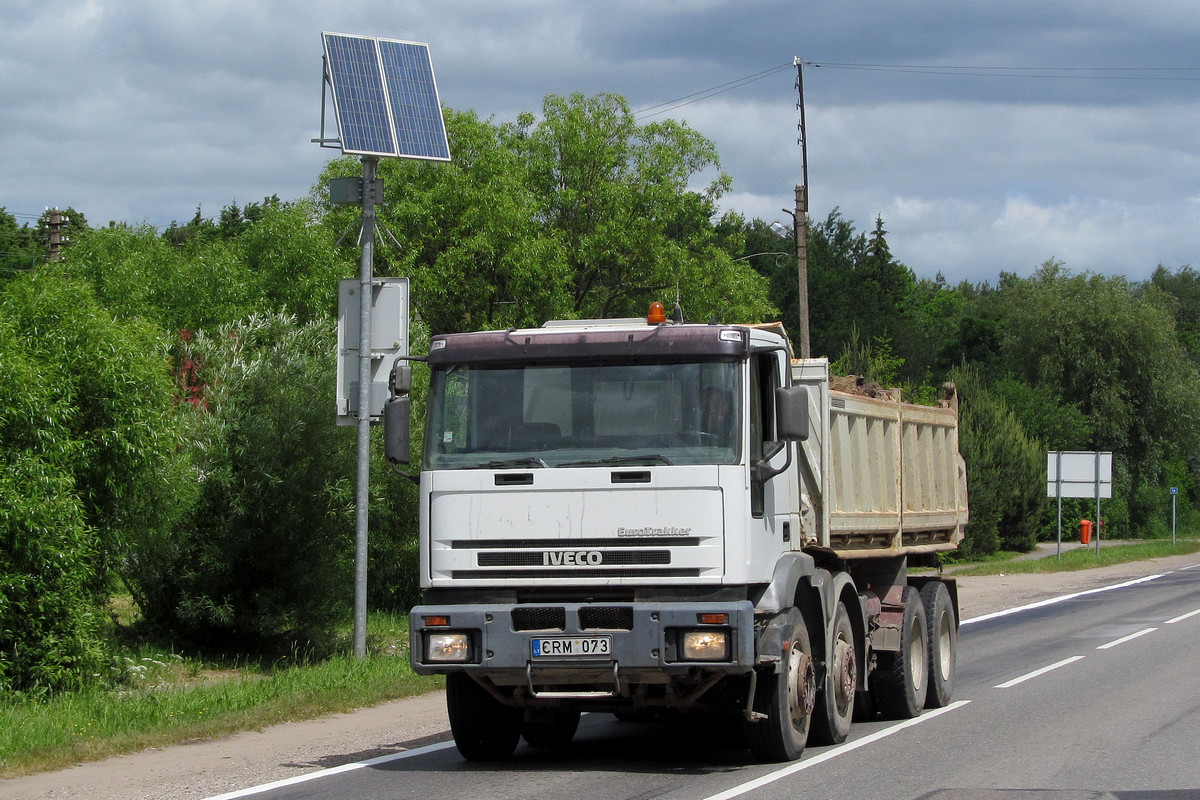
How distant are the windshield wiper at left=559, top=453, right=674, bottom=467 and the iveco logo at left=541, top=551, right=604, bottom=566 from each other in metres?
0.56

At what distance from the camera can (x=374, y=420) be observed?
50.6 ft

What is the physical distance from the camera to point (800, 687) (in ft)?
30.3

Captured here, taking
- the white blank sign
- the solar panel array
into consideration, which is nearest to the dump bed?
the solar panel array

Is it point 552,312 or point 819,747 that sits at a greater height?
point 552,312

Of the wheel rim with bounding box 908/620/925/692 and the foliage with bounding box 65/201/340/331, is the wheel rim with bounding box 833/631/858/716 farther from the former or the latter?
the foliage with bounding box 65/201/340/331

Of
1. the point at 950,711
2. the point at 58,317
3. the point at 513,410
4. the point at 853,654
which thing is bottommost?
the point at 950,711

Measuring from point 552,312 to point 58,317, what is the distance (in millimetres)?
21249

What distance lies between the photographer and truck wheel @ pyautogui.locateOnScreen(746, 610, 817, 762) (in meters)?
8.92

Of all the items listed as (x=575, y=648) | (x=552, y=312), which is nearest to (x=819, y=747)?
(x=575, y=648)

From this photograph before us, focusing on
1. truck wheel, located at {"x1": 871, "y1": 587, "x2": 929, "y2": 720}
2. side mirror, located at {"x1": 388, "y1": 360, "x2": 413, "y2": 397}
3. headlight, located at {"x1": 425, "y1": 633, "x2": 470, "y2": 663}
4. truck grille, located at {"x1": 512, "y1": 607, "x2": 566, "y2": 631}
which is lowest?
truck wheel, located at {"x1": 871, "y1": 587, "x2": 929, "y2": 720}

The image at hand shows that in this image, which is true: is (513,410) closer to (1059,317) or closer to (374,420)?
(374,420)

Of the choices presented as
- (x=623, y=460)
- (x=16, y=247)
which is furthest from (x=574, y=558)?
(x=16, y=247)

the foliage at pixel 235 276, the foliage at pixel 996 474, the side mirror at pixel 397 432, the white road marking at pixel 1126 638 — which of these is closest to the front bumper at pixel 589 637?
the side mirror at pixel 397 432

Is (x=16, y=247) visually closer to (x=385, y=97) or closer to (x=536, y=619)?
(x=385, y=97)
